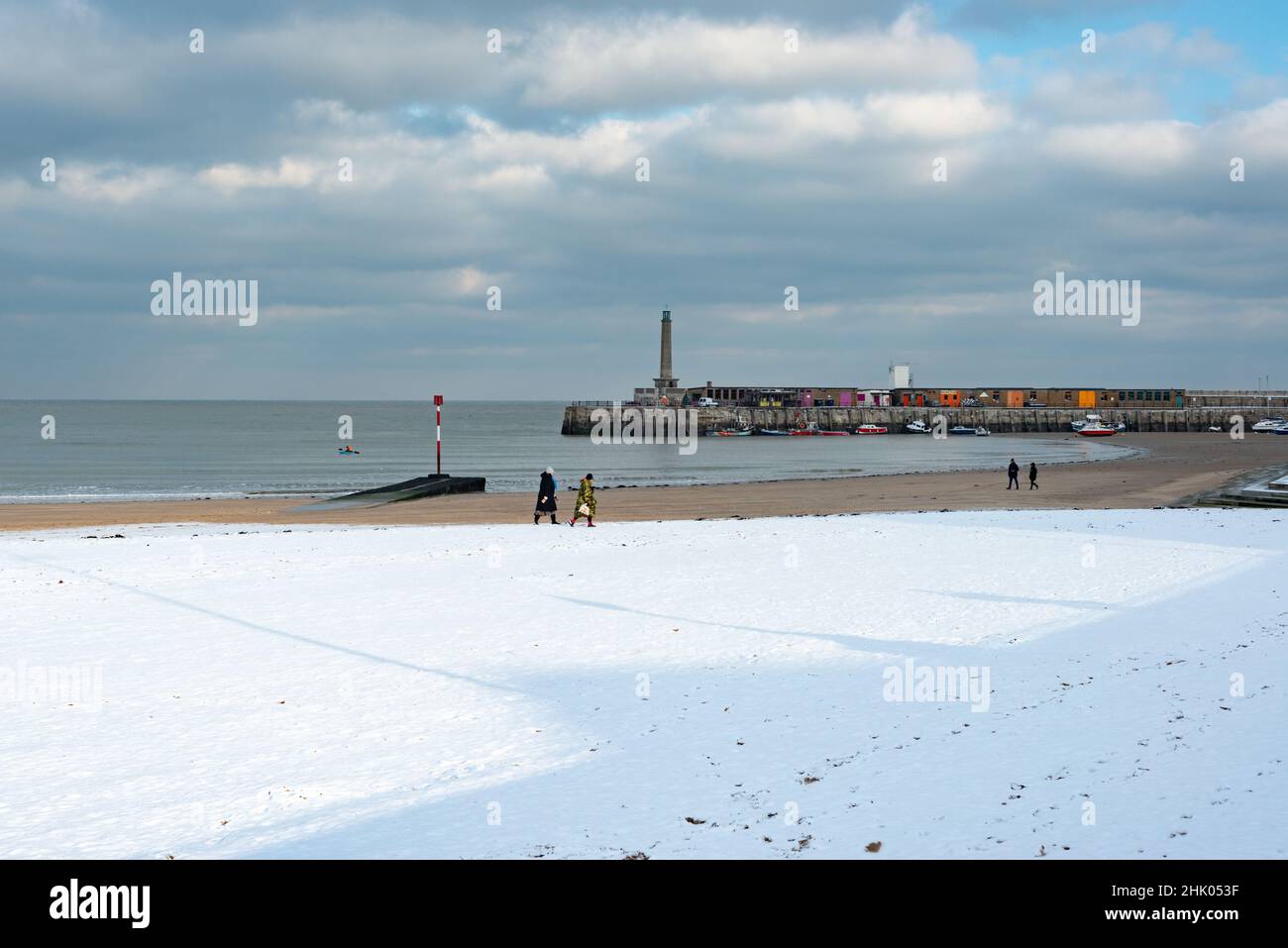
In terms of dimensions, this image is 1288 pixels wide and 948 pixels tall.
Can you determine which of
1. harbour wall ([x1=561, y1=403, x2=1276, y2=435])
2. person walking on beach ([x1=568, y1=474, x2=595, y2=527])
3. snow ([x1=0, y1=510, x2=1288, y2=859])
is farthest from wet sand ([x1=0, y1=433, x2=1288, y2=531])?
harbour wall ([x1=561, y1=403, x2=1276, y2=435])

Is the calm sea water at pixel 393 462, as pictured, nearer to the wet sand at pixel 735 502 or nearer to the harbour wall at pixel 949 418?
the wet sand at pixel 735 502

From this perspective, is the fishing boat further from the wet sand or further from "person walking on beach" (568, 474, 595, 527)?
"person walking on beach" (568, 474, 595, 527)

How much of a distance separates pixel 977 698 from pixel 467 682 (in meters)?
5.07

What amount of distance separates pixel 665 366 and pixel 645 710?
145 m

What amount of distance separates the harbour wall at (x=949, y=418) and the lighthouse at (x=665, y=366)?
5.86 metres

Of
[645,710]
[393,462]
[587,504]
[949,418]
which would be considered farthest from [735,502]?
[949,418]

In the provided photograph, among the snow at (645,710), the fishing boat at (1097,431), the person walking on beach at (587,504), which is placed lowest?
the snow at (645,710)

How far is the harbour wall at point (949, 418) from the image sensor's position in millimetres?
147000

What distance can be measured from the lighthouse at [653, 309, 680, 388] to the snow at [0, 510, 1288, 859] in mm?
134948

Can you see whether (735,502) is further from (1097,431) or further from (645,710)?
(1097,431)

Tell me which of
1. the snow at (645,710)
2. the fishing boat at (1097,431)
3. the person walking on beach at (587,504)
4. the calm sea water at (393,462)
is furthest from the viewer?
the fishing boat at (1097,431)

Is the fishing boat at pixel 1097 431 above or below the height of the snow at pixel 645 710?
above

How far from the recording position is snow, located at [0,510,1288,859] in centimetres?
720

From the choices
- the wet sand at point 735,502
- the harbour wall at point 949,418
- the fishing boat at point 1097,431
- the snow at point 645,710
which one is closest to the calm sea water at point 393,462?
the wet sand at point 735,502
